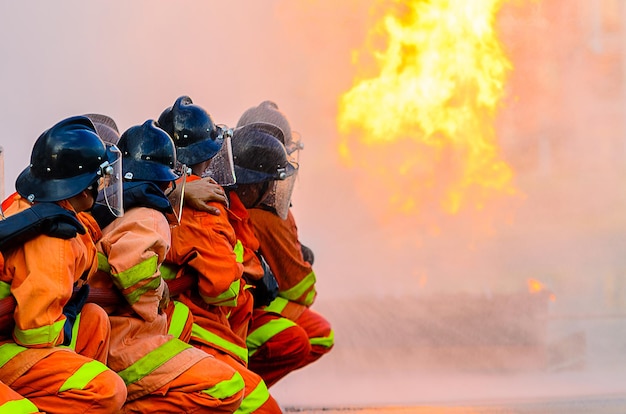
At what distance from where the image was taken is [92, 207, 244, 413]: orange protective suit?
4.97 m

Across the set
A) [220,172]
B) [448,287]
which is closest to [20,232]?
[220,172]

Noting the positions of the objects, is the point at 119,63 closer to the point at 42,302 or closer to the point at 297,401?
the point at 297,401

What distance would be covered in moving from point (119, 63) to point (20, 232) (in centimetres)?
672

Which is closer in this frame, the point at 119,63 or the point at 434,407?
the point at 434,407

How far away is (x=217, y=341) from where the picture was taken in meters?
5.79

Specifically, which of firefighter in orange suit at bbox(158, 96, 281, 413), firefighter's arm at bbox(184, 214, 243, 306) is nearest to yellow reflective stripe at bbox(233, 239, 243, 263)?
firefighter in orange suit at bbox(158, 96, 281, 413)

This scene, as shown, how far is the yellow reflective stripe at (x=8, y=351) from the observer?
4363mm

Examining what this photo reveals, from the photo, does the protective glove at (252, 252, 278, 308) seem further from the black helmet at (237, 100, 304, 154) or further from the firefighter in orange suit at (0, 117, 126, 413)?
the firefighter in orange suit at (0, 117, 126, 413)

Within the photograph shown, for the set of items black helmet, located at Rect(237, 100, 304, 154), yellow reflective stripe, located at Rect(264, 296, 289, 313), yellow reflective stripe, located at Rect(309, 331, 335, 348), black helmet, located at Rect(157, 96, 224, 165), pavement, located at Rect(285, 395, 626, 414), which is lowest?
pavement, located at Rect(285, 395, 626, 414)

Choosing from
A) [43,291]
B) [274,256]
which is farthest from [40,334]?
[274,256]

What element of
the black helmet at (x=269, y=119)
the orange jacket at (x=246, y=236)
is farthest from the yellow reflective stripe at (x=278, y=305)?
the black helmet at (x=269, y=119)

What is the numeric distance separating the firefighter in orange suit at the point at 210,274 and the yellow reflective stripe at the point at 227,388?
34 centimetres

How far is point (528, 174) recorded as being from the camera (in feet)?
48.2

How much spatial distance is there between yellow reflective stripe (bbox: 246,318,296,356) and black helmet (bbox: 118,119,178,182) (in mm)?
1571
